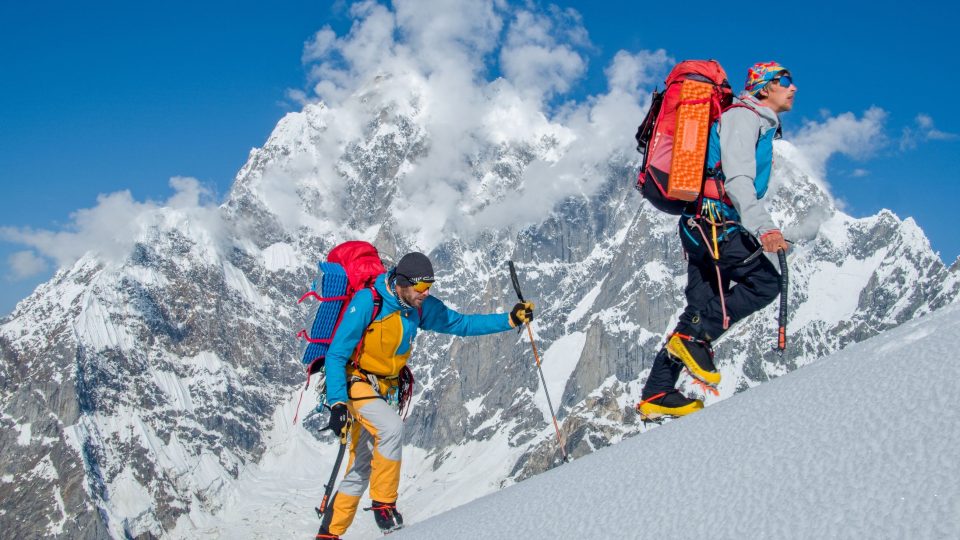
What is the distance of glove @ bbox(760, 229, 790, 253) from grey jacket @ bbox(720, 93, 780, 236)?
8cm

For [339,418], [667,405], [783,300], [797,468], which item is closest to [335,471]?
[339,418]

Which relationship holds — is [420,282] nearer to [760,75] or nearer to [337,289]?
[337,289]

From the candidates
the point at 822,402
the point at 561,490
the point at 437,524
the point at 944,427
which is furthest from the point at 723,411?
the point at 437,524

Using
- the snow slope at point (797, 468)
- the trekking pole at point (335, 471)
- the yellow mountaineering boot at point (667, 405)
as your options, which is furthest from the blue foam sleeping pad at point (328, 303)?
the snow slope at point (797, 468)

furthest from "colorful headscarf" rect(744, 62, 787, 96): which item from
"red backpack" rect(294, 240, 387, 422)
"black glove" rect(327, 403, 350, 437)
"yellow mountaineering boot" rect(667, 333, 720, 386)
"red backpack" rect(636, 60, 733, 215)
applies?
"black glove" rect(327, 403, 350, 437)

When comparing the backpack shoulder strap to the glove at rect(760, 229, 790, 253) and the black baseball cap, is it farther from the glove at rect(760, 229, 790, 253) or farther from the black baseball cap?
the glove at rect(760, 229, 790, 253)

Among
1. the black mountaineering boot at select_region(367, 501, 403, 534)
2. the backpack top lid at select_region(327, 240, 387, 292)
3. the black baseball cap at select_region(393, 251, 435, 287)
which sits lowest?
the black mountaineering boot at select_region(367, 501, 403, 534)

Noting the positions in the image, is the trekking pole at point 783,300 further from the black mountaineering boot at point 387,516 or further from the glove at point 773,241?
the black mountaineering boot at point 387,516

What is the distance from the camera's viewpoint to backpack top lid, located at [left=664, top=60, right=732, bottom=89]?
723 centimetres

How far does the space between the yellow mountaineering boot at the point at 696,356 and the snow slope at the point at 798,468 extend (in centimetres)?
272

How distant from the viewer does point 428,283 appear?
745cm

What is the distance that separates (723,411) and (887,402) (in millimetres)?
1128

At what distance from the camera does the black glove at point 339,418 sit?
694cm

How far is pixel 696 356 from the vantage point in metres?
7.14
